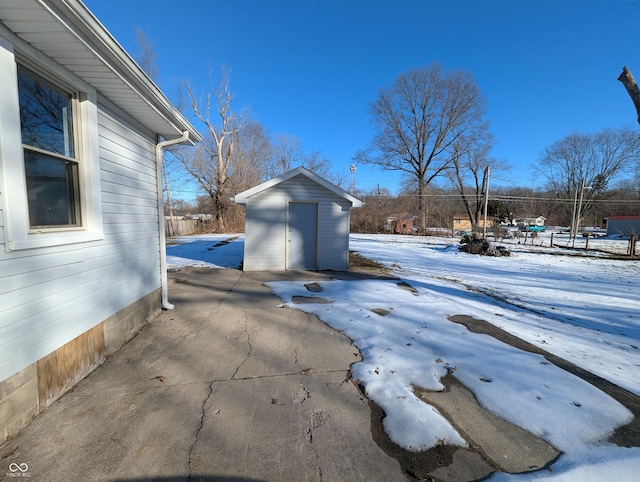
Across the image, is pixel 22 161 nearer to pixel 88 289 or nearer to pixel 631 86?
pixel 88 289

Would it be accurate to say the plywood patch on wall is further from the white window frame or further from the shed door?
the shed door

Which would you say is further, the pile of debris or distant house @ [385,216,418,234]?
distant house @ [385,216,418,234]

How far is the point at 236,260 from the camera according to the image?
392 inches

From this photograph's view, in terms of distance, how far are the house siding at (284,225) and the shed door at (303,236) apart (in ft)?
0.46

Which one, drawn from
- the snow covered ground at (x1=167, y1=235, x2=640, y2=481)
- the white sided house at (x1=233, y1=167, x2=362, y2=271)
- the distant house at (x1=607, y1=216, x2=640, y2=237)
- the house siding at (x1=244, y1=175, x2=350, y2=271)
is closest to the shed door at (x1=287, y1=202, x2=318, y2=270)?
the white sided house at (x1=233, y1=167, x2=362, y2=271)

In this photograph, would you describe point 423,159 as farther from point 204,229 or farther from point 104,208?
point 104,208

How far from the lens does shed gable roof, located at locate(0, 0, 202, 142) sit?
1.81m

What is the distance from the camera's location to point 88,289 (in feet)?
8.79

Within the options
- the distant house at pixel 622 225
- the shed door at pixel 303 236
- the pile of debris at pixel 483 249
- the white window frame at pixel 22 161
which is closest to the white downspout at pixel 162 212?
the white window frame at pixel 22 161

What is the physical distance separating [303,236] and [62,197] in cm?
611

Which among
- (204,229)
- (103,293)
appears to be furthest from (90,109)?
(204,229)

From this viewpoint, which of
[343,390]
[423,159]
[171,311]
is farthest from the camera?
[423,159]

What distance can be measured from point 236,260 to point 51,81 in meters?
7.92

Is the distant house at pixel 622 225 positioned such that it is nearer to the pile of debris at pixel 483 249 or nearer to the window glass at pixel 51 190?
the pile of debris at pixel 483 249
